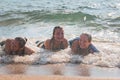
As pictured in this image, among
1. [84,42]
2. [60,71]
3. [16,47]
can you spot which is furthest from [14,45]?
[60,71]

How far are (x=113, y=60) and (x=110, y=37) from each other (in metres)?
3.95

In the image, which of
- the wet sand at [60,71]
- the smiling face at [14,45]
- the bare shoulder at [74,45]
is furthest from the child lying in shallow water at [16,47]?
the bare shoulder at [74,45]

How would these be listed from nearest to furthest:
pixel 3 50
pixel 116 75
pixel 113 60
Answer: pixel 116 75
pixel 113 60
pixel 3 50

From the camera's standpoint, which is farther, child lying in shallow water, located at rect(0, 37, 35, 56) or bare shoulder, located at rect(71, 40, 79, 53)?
bare shoulder, located at rect(71, 40, 79, 53)

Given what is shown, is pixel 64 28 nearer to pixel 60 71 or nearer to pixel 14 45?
pixel 14 45

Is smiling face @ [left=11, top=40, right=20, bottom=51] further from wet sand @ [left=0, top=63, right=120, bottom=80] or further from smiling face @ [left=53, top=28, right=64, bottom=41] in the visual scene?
smiling face @ [left=53, top=28, right=64, bottom=41]

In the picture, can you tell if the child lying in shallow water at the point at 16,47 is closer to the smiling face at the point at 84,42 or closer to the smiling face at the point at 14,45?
the smiling face at the point at 14,45

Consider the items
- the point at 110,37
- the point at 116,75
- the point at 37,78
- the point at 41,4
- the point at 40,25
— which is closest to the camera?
the point at 37,78

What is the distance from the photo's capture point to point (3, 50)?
7992 mm

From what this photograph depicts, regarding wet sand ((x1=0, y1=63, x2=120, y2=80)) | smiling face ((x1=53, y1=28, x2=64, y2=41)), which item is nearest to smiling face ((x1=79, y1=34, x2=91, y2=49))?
smiling face ((x1=53, y1=28, x2=64, y2=41))

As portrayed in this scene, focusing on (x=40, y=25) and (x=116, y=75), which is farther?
(x=40, y=25)

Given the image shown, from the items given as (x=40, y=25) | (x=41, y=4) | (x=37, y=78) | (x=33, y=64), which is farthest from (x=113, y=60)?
(x=41, y=4)

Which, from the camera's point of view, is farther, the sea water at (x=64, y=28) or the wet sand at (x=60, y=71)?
the sea water at (x=64, y=28)

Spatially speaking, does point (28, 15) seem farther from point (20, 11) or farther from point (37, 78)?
point (37, 78)
